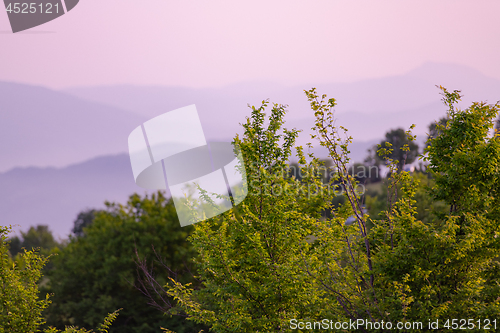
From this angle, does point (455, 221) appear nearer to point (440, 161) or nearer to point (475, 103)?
point (440, 161)

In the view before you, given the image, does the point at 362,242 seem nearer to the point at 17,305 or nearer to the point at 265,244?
the point at 265,244

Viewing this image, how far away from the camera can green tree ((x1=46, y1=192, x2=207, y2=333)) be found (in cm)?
2625

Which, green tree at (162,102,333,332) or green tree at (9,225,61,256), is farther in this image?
green tree at (9,225,61,256)

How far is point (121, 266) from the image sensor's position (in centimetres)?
2748
